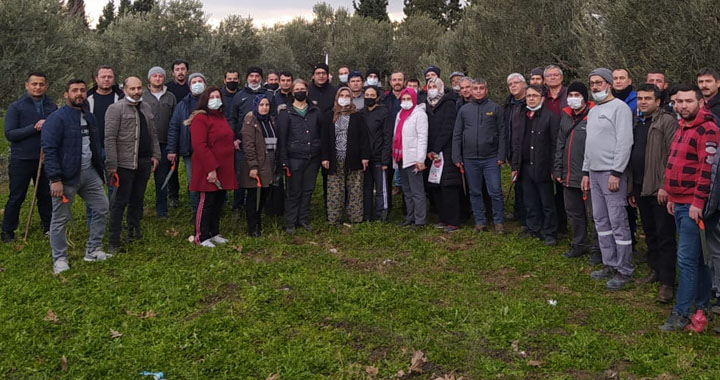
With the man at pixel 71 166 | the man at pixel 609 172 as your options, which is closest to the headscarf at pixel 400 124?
the man at pixel 609 172

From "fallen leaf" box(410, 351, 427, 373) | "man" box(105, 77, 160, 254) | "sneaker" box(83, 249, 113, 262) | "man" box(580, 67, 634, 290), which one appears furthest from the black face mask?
"fallen leaf" box(410, 351, 427, 373)

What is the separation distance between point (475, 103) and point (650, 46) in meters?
3.15

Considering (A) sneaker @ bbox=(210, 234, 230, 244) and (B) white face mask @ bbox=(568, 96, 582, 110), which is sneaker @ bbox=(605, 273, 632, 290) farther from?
(A) sneaker @ bbox=(210, 234, 230, 244)

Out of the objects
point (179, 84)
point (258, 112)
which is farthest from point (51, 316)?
point (179, 84)

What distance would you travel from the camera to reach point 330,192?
9.30m

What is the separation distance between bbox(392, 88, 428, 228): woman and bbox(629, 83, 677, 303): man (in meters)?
3.22

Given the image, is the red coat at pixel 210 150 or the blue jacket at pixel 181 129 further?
the blue jacket at pixel 181 129

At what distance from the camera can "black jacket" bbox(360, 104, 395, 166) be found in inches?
363

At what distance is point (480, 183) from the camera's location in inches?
348

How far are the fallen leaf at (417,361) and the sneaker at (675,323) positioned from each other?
220cm

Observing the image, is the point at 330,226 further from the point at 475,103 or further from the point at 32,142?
the point at 32,142

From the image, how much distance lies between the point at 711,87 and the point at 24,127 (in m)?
8.30

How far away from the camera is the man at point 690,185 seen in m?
4.94

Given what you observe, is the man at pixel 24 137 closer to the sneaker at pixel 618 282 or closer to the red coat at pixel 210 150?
the red coat at pixel 210 150
